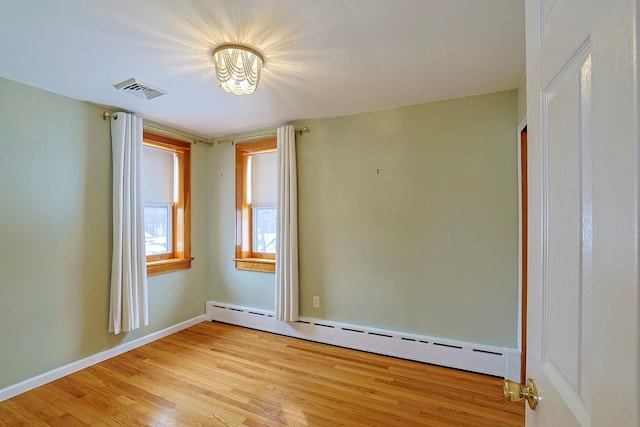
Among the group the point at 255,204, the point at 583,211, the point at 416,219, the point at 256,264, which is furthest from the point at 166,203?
the point at 583,211

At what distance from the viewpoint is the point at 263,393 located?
2.31 metres

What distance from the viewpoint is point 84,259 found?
2752mm

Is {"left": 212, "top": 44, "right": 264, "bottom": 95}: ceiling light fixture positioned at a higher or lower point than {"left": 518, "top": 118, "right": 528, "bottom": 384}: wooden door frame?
higher

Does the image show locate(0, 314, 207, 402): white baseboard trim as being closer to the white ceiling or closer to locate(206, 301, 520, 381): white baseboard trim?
locate(206, 301, 520, 381): white baseboard trim

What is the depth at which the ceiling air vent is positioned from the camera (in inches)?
92.8

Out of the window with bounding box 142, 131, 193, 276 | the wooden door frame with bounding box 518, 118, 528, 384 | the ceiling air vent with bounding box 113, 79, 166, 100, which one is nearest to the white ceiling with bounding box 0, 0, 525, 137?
the ceiling air vent with bounding box 113, 79, 166, 100

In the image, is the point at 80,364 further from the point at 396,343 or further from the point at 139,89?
the point at 396,343

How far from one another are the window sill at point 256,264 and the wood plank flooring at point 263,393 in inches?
37.1

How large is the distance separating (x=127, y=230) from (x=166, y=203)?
31.2 inches

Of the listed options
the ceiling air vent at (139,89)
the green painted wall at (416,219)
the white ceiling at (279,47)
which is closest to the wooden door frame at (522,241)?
the green painted wall at (416,219)

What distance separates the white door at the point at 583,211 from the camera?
14.2 inches

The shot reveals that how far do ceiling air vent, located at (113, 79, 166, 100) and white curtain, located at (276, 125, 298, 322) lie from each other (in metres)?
1.28

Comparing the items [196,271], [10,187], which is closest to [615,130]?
[10,187]

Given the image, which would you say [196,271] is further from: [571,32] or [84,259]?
[571,32]
